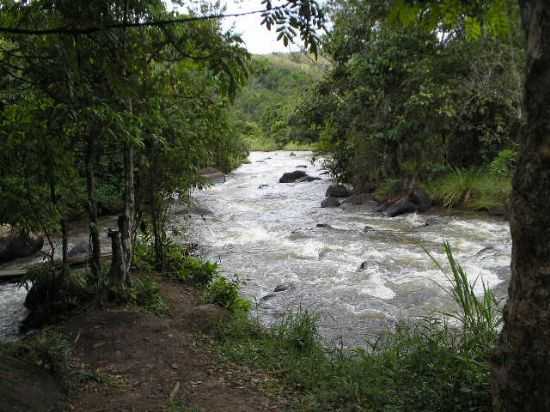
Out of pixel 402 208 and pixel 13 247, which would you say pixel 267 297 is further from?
pixel 402 208

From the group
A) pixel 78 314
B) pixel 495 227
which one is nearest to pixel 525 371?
pixel 78 314

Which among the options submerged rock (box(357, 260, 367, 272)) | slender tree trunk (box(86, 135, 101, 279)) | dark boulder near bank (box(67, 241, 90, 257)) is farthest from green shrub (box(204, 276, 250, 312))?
dark boulder near bank (box(67, 241, 90, 257))

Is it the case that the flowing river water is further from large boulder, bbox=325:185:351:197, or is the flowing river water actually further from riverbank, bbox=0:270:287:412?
riverbank, bbox=0:270:287:412

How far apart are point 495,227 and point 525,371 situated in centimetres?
984

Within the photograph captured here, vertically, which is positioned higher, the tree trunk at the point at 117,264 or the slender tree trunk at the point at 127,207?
the slender tree trunk at the point at 127,207

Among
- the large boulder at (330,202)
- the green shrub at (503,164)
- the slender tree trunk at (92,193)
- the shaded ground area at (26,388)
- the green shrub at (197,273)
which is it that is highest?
the slender tree trunk at (92,193)

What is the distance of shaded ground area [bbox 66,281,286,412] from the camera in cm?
388

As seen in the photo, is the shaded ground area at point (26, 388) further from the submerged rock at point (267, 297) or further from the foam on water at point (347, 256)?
the submerged rock at point (267, 297)

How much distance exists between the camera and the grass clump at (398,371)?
3430 mm

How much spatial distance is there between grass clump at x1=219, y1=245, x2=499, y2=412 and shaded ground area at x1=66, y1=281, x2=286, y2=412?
0.86 feet

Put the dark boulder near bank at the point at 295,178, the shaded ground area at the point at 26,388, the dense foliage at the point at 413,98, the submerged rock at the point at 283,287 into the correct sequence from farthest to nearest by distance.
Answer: the dark boulder near bank at the point at 295,178
the dense foliage at the point at 413,98
the submerged rock at the point at 283,287
the shaded ground area at the point at 26,388

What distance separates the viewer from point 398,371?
3945 millimetres

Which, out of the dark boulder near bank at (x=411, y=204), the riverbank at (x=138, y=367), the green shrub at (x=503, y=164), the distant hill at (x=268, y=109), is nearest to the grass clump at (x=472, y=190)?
the green shrub at (x=503, y=164)

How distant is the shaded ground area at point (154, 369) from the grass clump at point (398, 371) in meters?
0.26
